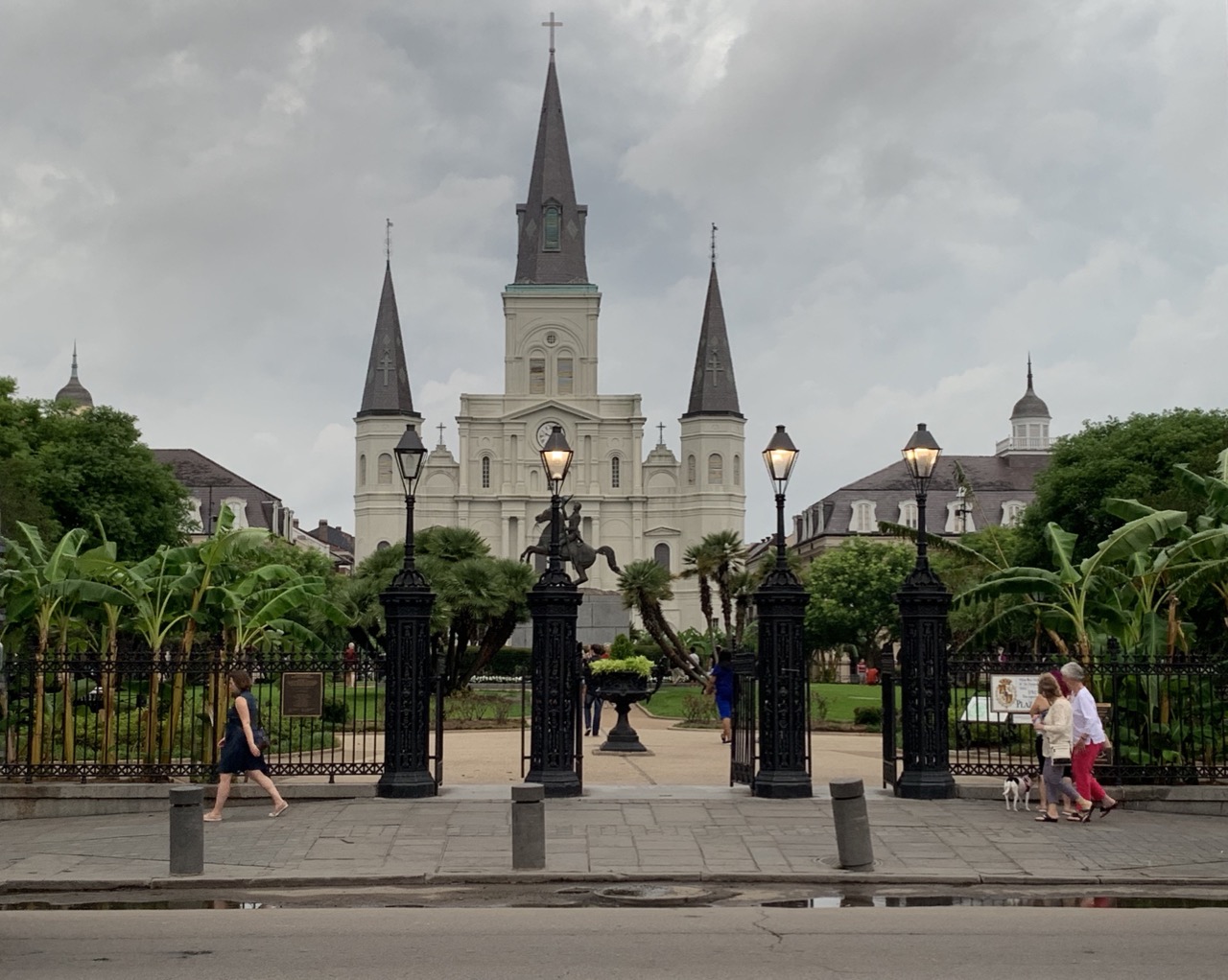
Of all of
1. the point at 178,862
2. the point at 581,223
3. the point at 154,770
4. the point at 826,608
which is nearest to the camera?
the point at 178,862

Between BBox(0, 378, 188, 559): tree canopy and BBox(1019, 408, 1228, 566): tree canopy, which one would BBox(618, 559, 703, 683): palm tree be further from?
BBox(0, 378, 188, 559): tree canopy

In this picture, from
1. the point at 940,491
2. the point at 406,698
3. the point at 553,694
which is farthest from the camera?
the point at 940,491

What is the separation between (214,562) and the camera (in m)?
20.1

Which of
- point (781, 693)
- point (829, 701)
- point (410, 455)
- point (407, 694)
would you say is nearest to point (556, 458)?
point (410, 455)

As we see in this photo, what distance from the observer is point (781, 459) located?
19.5 m

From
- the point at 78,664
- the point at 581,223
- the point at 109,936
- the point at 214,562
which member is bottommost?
the point at 109,936

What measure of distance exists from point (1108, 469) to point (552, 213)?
211ft

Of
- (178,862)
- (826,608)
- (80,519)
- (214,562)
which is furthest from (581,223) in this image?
(178,862)

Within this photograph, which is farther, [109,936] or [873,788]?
[873,788]

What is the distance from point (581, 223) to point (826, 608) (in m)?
47.2

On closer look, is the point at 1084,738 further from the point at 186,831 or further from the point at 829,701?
the point at 829,701

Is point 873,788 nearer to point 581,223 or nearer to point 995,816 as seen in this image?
point 995,816

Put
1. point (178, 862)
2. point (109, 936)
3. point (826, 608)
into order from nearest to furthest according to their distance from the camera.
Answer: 1. point (109, 936)
2. point (178, 862)
3. point (826, 608)

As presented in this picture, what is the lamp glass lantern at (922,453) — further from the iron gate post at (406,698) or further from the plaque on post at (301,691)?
the plaque on post at (301,691)
